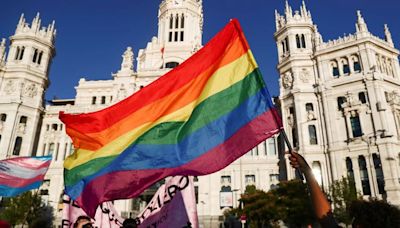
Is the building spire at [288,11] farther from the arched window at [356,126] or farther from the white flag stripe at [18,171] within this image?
the white flag stripe at [18,171]

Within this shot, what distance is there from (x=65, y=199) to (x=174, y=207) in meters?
3.33

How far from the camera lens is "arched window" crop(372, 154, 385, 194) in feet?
105

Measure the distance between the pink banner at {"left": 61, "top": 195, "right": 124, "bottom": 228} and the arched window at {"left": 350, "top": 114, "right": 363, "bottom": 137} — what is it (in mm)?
33713

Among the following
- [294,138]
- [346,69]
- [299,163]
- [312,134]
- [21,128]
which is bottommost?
[299,163]

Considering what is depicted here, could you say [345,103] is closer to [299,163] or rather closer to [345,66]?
[345,66]

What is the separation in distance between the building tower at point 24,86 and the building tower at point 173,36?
52.2 feet

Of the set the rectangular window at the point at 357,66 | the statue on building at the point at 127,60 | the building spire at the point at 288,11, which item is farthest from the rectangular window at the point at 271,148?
the statue on building at the point at 127,60

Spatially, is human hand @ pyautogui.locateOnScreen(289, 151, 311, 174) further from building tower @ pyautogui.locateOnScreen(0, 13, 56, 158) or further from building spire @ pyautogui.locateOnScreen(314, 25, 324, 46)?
building tower @ pyautogui.locateOnScreen(0, 13, 56, 158)

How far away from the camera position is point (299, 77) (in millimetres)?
40688

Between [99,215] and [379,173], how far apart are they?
Result: 3267 cm

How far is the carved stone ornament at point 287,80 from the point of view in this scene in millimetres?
41513

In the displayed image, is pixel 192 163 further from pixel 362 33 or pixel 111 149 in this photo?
pixel 362 33

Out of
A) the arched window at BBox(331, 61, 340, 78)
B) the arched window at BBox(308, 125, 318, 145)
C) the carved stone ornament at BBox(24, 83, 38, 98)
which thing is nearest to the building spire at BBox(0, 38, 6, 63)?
the carved stone ornament at BBox(24, 83, 38, 98)

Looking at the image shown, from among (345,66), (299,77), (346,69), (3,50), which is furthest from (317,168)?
(3,50)
